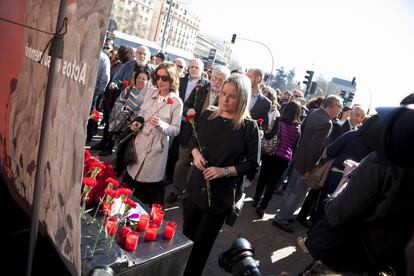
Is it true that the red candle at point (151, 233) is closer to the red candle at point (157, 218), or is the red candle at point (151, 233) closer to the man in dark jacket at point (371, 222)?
the red candle at point (157, 218)

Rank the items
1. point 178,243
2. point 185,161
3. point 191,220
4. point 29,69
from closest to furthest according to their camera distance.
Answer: point 29,69 → point 178,243 → point 191,220 → point 185,161

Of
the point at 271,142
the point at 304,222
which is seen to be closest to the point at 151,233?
the point at 271,142

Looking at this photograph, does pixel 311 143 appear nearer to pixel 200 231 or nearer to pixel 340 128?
pixel 340 128

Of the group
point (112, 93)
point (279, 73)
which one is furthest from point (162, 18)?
point (112, 93)

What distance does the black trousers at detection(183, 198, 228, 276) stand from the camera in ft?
7.86

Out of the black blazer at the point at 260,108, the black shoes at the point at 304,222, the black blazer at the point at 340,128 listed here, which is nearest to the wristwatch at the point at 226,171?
the black blazer at the point at 260,108

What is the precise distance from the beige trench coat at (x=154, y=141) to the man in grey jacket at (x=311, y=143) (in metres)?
1.99

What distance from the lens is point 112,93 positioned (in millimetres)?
5613

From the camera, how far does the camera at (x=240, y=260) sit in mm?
1247

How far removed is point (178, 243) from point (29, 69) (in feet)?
4.06

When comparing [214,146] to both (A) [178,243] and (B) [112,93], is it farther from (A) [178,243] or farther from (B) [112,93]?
(B) [112,93]

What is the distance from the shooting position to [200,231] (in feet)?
7.89

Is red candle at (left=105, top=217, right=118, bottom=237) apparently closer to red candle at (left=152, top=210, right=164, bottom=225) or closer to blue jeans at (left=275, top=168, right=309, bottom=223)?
red candle at (left=152, top=210, right=164, bottom=225)

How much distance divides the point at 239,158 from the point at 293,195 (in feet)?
7.85
